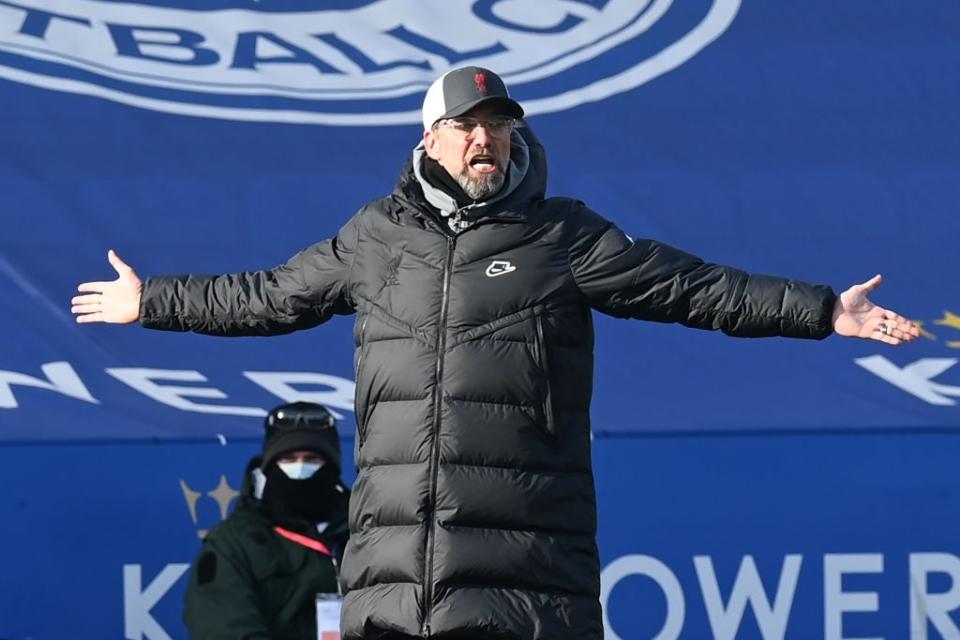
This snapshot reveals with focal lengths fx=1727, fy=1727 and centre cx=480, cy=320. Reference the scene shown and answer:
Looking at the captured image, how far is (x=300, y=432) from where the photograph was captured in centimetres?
393

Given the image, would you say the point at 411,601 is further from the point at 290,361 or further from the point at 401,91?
the point at 401,91

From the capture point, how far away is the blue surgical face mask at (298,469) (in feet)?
12.8

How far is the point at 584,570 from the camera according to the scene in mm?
2701

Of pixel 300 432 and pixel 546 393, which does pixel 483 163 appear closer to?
pixel 546 393

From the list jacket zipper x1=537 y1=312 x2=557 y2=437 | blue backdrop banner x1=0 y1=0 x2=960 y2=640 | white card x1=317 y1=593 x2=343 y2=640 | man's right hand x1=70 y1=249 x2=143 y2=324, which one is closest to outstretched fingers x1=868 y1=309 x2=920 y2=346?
jacket zipper x1=537 y1=312 x2=557 y2=437

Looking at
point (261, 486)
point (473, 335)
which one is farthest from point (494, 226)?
point (261, 486)

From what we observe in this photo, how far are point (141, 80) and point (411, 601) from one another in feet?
7.62

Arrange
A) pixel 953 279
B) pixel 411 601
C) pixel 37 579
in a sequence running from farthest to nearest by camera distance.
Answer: pixel 953 279
pixel 37 579
pixel 411 601

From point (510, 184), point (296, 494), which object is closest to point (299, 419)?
point (296, 494)

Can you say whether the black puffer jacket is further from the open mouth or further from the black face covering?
the black face covering

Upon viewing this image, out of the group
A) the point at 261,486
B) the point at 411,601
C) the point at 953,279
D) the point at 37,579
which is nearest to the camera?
the point at 411,601

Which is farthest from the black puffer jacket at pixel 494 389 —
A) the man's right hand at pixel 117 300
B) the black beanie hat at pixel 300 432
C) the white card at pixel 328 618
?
the black beanie hat at pixel 300 432

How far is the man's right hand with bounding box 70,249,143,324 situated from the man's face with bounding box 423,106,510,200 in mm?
610

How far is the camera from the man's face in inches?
108
